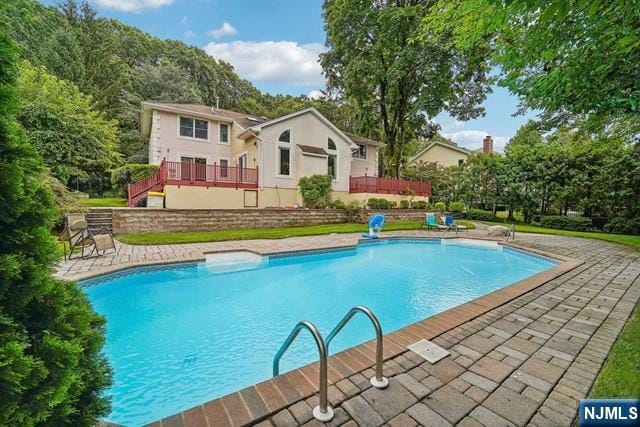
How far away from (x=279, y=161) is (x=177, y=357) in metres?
14.4

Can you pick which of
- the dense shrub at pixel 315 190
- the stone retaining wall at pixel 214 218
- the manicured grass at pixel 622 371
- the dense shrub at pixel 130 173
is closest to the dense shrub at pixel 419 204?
the stone retaining wall at pixel 214 218

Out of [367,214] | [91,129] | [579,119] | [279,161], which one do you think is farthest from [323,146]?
[579,119]

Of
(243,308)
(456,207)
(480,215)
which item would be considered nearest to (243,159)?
(243,308)

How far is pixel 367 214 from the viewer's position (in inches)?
695

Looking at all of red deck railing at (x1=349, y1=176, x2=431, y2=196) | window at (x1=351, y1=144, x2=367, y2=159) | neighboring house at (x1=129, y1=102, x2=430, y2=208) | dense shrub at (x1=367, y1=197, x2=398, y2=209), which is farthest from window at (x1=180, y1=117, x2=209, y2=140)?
dense shrub at (x1=367, y1=197, x2=398, y2=209)

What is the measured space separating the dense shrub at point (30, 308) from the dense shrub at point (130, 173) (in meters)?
17.5

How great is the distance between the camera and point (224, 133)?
65.0 ft

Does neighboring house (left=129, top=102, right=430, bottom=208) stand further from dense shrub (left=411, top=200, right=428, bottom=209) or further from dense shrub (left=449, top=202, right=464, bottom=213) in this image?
dense shrub (left=449, top=202, right=464, bottom=213)

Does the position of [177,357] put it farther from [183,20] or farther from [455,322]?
[183,20]

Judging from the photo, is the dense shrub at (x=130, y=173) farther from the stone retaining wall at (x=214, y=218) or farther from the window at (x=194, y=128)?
the stone retaining wall at (x=214, y=218)

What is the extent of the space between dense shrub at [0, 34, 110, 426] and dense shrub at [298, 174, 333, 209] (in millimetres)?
15496

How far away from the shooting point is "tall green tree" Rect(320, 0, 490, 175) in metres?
19.2

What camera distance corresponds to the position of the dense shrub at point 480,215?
69.2ft

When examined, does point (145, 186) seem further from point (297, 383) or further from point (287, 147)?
point (297, 383)
